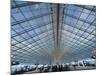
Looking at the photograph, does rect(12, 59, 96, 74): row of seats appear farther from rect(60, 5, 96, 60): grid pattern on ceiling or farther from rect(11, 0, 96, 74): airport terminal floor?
rect(60, 5, 96, 60): grid pattern on ceiling

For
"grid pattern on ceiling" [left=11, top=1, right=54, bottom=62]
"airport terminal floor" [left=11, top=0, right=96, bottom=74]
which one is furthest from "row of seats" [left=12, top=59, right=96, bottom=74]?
"grid pattern on ceiling" [left=11, top=1, right=54, bottom=62]

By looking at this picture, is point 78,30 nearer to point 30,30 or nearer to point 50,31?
point 50,31

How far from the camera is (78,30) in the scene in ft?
13.0

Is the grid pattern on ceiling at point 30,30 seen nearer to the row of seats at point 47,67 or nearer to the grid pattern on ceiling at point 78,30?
the row of seats at point 47,67

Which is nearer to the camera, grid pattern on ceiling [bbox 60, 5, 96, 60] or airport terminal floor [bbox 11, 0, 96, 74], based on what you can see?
airport terminal floor [bbox 11, 0, 96, 74]

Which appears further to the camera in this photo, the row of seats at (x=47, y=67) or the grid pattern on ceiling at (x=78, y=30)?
the grid pattern on ceiling at (x=78, y=30)

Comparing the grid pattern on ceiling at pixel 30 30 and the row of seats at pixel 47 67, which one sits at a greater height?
the grid pattern on ceiling at pixel 30 30

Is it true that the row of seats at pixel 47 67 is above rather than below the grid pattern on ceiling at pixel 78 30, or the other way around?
below

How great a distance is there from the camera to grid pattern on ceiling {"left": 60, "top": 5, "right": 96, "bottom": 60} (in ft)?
12.7

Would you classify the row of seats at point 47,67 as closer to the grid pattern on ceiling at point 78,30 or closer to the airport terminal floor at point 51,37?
the airport terminal floor at point 51,37

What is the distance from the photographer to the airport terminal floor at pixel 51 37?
3627mm

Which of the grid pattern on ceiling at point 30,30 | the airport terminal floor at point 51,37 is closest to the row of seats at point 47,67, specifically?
the airport terminal floor at point 51,37

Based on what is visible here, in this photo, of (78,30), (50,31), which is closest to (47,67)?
(50,31)

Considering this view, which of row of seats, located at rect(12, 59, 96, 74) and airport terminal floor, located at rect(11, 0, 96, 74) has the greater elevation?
airport terminal floor, located at rect(11, 0, 96, 74)
